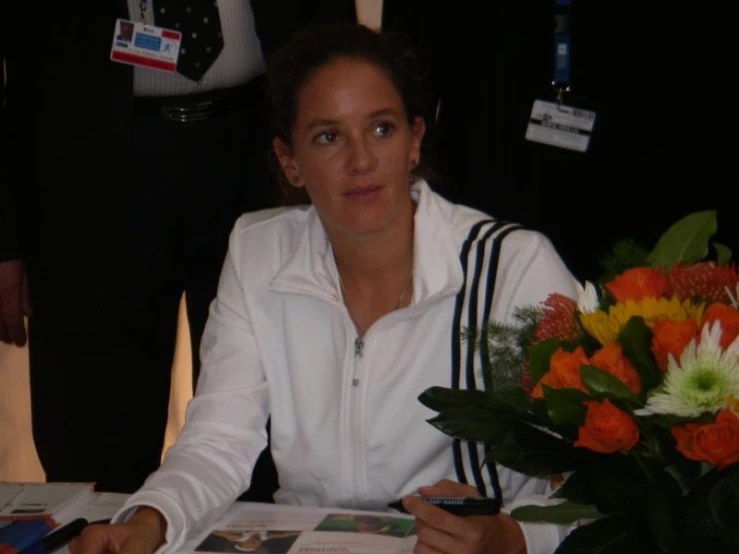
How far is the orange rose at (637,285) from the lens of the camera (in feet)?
3.61

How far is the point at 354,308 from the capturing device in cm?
193

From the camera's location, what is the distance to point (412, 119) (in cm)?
197

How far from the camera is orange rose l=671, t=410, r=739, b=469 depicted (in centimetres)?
98

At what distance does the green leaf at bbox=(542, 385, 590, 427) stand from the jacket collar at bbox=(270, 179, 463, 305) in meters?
0.73

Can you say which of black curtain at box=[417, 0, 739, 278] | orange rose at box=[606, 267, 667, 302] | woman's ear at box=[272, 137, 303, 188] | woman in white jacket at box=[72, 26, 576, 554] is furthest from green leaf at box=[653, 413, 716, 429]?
black curtain at box=[417, 0, 739, 278]

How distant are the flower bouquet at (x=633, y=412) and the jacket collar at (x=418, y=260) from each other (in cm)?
62

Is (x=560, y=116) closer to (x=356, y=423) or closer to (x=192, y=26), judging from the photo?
(x=192, y=26)

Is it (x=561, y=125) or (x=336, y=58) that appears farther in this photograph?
(x=561, y=125)

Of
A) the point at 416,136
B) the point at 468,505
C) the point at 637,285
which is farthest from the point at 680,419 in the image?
the point at 416,136

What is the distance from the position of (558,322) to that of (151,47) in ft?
4.67

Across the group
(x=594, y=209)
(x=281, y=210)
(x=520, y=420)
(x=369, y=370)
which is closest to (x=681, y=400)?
(x=520, y=420)

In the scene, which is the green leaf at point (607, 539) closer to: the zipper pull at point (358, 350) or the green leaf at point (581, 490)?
the green leaf at point (581, 490)

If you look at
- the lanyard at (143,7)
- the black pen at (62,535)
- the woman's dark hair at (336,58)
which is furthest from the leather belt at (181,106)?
the black pen at (62,535)

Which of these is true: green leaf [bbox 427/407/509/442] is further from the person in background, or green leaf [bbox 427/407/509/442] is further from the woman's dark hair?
the person in background
